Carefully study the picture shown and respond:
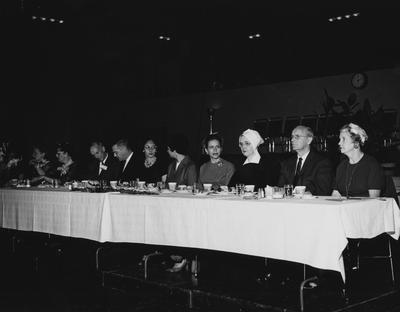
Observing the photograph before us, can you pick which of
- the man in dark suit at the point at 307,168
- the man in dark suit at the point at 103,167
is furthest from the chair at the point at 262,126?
the man in dark suit at the point at 307,168

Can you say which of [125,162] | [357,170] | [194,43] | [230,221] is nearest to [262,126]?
[194,43]

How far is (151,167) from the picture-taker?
18.0 feet

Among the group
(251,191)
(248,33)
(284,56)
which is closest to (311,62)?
(284,56)

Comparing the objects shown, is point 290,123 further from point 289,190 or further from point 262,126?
point 289,190

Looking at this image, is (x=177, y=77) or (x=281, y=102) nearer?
(x=281, y=102)

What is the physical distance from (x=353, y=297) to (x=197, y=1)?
21.4 feet

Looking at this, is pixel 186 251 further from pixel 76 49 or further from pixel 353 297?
pixel 76 49

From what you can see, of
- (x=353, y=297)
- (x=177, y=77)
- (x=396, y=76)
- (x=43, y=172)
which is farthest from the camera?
(x=177, y=77)

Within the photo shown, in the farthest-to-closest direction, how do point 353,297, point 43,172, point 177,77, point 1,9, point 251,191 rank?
point 177,77 → point 1,9 → point 43,172 → point 251,191 → point 353,297

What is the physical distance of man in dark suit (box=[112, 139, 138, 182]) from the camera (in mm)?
5465

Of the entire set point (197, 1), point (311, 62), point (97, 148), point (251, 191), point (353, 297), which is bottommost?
point (353, 297)

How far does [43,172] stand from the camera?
6.75 meters

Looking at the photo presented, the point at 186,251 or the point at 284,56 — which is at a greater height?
the point at 284,56

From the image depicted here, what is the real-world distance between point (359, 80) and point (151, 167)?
590 cm
